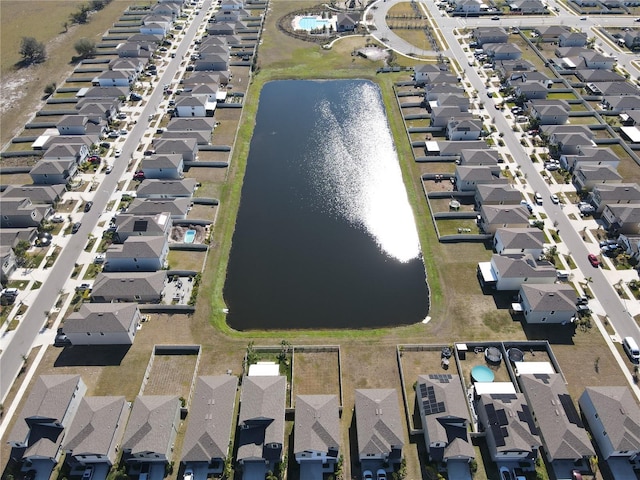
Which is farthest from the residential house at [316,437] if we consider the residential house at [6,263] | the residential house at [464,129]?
the residential house at [464,129]

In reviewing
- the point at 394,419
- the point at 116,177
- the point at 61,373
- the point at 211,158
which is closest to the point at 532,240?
the point at 394,419

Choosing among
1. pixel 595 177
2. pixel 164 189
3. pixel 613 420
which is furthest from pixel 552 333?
pixel 164 189

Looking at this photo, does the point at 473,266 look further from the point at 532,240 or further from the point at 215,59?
the point at 215,59

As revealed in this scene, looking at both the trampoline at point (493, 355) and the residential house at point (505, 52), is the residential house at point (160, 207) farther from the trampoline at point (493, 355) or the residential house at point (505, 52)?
the residential house at point (505, 52)

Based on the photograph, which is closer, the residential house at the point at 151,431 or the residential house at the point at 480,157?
the residential house at the point at 151,431

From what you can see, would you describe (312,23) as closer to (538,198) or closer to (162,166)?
(162,166)
